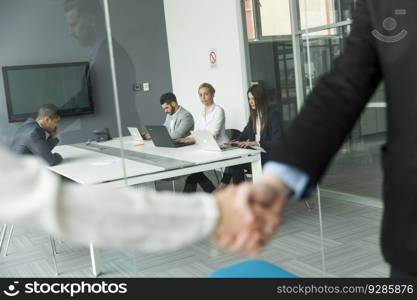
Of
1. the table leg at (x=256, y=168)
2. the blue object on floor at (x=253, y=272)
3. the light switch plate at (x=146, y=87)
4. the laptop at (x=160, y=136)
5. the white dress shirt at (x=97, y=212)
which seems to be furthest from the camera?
the table leg at (x=256, y=168)

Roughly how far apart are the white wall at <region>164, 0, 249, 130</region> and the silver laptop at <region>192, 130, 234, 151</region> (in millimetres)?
332

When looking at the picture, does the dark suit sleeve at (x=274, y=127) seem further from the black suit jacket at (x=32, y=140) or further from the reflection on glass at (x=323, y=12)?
the black suit jacket at (x=32, y=140)

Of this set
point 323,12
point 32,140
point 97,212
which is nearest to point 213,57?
point 323,12

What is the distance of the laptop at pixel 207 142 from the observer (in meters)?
3.72

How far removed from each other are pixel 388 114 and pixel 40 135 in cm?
239

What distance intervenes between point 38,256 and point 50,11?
2205 mm

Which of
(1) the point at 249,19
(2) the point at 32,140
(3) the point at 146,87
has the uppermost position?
(1) the point at 249,19

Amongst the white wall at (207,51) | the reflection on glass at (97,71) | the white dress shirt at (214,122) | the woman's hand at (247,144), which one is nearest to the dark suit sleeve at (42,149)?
the reflection on glass at (97,71)

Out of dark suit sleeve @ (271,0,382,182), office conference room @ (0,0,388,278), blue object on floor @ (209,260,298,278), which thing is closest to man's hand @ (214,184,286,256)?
dark suit sleeve @ (271,0,382,182)

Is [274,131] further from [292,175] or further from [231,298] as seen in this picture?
[292,175]

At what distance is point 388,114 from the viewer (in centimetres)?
105

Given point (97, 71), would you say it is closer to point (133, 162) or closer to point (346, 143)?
point (133, 162)

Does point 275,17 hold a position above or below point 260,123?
above

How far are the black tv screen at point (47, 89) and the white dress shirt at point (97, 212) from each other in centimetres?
220
